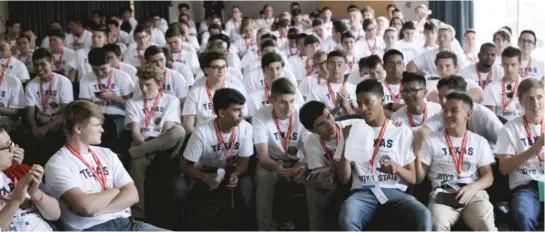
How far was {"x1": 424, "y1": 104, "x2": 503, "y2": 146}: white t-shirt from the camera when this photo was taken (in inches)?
174

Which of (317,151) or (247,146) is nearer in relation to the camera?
(317,151)

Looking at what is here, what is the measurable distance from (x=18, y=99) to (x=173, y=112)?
1.74m

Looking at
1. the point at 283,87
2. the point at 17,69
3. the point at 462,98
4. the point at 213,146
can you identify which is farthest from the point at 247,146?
the point at 17,69

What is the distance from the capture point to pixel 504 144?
4.13 meters

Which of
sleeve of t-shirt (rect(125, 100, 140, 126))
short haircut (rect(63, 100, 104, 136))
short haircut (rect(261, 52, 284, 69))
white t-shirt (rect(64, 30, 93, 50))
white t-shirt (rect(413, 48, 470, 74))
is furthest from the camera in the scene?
white t-shirt (rect(64, 30, 93, 50))

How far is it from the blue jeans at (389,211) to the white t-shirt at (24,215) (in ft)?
5.19

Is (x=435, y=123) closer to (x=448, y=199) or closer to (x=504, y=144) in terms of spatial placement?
(x=504, y=144)

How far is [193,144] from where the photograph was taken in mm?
Answer: 4531

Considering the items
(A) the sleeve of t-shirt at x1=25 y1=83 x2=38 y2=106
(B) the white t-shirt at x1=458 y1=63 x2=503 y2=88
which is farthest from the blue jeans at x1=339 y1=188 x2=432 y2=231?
(A) the sleeve of t-shirt at x1=25 y1=83 x2=38 y2=106

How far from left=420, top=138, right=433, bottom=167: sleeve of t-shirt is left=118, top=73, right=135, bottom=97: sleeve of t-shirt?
9.98 feet

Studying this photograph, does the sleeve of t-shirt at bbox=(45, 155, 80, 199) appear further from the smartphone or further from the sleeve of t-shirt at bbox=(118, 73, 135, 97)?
the sleeve of t-shirt at bbox=(118, 73, 135, 97)

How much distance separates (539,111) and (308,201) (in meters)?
1.51

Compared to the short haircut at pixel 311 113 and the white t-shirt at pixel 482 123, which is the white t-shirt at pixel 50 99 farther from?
the white t-shirt at pixel 482 123

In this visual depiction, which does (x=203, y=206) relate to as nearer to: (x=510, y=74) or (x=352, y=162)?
(x=352, y=162)
